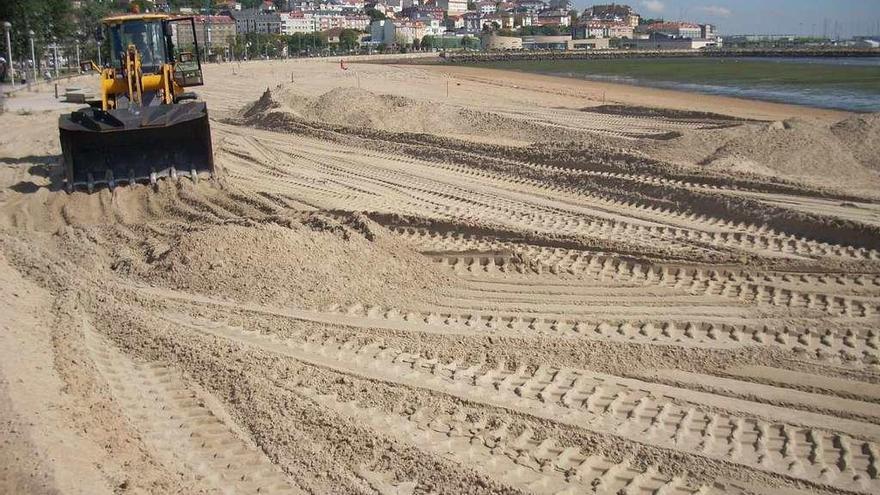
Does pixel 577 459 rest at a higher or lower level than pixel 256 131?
lower

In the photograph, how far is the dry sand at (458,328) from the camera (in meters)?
4.57

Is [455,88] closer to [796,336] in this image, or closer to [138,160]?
[138,160]

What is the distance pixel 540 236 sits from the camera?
9.13 m

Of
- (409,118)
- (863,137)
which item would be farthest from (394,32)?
(863,137)

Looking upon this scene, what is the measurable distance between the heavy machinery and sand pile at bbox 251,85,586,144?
19.1ft

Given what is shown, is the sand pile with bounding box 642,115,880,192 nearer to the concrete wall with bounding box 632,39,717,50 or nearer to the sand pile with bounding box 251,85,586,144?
the sand pile with bounding box 251,85,586,144

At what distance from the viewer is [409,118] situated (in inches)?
727

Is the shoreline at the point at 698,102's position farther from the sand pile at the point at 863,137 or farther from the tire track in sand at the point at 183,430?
the tire track in sand at the point at 183,430

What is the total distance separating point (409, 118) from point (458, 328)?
486 inches

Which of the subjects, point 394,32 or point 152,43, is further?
point 394,32

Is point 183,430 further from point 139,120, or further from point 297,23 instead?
point 297,23

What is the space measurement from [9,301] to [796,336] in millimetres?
6508

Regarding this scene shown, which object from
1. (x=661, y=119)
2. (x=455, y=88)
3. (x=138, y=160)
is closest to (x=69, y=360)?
(x=138, y=160)

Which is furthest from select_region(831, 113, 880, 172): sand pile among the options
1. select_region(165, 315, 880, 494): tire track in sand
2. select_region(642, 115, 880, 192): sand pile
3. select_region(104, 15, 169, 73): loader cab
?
select_region(104, 15, 169, 73): loader cab
